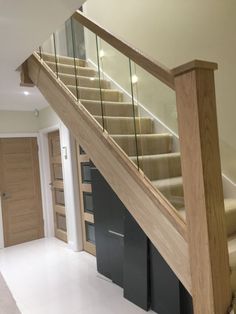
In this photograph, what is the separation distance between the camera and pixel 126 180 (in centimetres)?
218

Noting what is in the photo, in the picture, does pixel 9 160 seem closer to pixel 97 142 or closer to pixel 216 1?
pixel 97 142

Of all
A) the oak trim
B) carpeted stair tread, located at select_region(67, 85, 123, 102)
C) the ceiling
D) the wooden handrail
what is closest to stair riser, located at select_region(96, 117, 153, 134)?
carpeted stair tread, located at select_region(67, 85, 123, 102)

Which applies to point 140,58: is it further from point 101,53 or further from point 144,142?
point 101,53

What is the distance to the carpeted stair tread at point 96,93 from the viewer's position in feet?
9.54

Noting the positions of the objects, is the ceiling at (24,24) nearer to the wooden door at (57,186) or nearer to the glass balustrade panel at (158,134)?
the glass balustrade panel at (158,134)

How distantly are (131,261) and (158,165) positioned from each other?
1336mm

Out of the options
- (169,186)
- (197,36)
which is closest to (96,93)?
(197,36)

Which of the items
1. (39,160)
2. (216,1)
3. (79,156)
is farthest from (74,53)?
(39,160)

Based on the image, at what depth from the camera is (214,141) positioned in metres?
1.50

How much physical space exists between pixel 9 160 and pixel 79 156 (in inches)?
60.5

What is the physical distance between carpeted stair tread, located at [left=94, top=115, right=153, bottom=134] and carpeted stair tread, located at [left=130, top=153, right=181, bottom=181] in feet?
1.01

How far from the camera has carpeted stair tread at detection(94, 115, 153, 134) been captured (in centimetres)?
244

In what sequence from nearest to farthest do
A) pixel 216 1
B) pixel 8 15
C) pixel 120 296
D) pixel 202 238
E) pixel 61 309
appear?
pixel 202 238, pixel 8 15, pixel 216 1, pixel 61 309, pixel 120 296

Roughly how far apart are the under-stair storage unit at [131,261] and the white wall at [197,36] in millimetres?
1114
